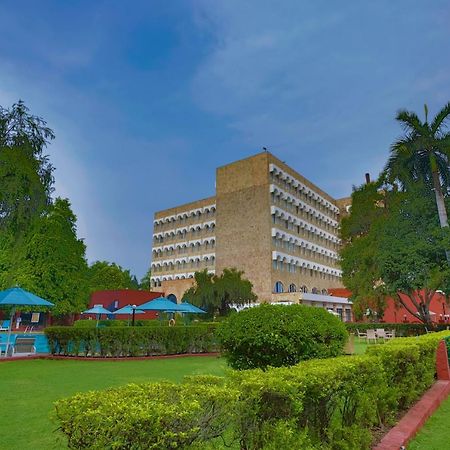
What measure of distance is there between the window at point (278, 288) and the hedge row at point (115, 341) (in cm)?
2812

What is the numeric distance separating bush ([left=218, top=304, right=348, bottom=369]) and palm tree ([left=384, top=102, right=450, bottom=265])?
17.6 metres

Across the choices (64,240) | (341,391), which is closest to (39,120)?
(64,240)

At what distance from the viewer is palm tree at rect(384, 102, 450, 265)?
22.9m

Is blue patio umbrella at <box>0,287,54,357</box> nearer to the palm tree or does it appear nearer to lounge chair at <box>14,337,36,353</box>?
lounge chair at <box>14,337,36,353</box>

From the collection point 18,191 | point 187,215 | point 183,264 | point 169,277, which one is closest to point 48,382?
point 18,191

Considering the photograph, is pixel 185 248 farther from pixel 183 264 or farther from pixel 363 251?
pixel 363 251

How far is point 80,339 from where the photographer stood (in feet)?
51.0


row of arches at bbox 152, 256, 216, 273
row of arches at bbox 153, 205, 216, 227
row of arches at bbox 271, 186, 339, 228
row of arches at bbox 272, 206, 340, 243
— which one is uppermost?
row of arches at bbox 153, 205, 216, 227

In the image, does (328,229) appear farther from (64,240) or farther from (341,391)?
(341,391)

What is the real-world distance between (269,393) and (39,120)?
61.0 ft

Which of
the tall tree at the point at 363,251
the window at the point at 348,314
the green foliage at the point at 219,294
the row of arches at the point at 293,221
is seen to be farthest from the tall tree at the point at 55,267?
the window at the point at 348,314

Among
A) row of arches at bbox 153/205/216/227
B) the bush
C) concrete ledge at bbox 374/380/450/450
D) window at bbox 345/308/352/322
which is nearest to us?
concrete ledge at bbox 374/380/450/450

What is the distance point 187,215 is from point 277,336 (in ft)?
165

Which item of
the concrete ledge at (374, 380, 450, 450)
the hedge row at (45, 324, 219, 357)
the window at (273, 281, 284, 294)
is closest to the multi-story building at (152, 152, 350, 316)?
the window at (273, 281, 284, 294)
